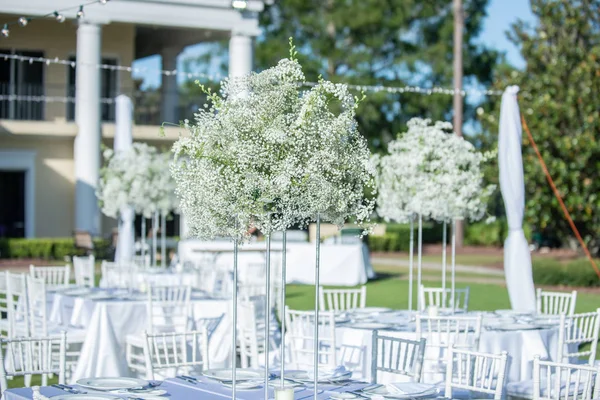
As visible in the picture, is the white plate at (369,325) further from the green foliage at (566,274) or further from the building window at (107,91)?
the building window at (107,91)

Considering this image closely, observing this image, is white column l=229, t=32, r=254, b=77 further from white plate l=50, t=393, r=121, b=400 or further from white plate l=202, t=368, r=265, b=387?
white plate l=50, t=393, r=121, b=400

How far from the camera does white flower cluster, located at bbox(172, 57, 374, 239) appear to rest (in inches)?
206

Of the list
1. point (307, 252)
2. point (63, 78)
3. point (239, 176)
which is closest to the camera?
point (239, 176)

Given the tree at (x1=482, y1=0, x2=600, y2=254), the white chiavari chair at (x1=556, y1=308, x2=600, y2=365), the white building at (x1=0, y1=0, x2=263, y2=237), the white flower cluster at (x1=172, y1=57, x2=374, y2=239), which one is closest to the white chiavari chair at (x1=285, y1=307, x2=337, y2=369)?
the white chiavari chair at (x1=556, y1=308, x2=600, y2=365)

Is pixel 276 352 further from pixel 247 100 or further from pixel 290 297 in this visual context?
pixel 290 297

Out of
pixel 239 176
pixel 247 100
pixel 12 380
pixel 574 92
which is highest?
pixel 574 92

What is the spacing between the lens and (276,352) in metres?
9.87

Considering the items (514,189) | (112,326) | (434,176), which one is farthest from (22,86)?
(112,326)

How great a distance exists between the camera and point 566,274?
2188 cm

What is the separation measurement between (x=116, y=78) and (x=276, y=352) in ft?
76.3

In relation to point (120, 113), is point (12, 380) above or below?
below

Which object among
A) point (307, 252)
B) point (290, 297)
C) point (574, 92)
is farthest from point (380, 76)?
point (290, 297)

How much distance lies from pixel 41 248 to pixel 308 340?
19.6 m

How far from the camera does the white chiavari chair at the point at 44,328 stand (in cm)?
1015
